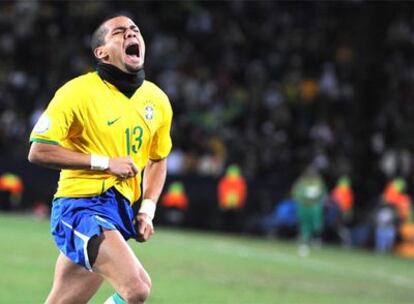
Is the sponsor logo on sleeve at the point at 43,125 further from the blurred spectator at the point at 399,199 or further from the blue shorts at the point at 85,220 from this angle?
the blurred spectator at the point at 399,199

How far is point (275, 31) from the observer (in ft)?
108

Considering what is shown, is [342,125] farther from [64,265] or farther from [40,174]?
[64,265]

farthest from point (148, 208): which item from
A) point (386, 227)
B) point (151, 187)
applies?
point (386, 227)

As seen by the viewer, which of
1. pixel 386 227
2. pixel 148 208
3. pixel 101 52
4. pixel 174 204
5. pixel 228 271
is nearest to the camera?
pixel 101 52

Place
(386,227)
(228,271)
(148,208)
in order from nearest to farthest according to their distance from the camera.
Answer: (148,208)
(228,271)
(386,227)

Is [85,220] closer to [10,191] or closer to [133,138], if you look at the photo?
[133,138]

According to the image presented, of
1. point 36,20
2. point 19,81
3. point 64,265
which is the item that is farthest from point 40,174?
point 64,265

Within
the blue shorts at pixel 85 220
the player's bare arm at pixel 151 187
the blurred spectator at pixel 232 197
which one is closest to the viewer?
the blue shorts at pixel 85 220

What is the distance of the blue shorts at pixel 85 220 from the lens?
758 cm

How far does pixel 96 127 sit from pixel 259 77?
77.3ft

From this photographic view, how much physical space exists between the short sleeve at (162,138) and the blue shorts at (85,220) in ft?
1.75

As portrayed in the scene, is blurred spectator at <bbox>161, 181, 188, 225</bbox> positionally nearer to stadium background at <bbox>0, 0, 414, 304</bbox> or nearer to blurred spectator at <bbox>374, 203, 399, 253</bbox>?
stadium background at <bbox>0, 0, 414, 304</bbox>

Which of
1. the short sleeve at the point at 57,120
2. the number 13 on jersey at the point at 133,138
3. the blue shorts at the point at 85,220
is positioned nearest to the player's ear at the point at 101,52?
the short sleeve at the point at 57,120

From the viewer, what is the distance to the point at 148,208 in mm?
8180
